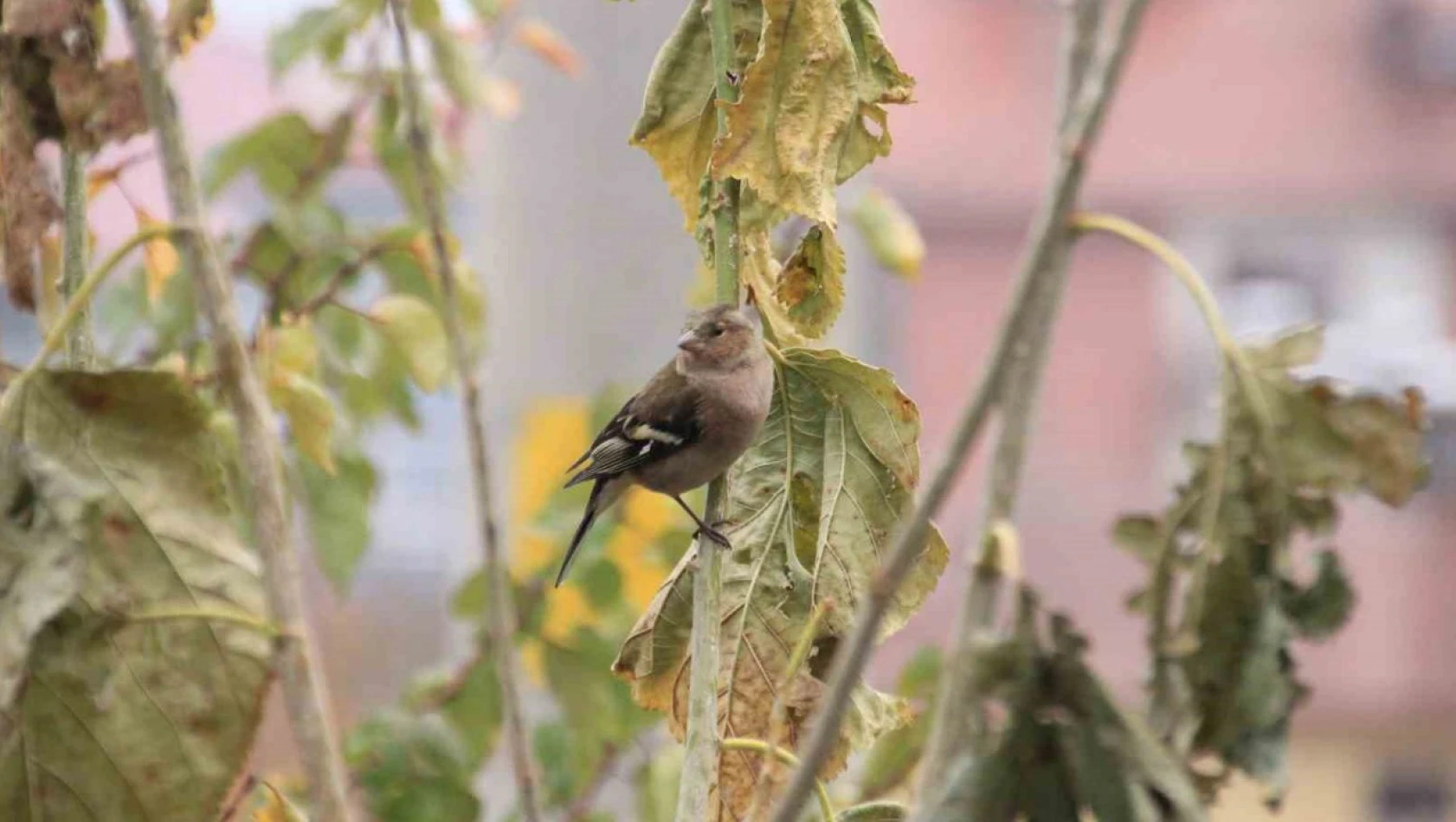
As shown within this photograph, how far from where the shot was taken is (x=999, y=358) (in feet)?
2.36

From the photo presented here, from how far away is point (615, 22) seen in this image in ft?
11.5

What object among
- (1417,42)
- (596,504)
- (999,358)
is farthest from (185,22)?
(1417,42)

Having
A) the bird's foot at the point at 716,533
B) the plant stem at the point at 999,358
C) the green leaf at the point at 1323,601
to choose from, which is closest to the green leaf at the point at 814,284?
the bird's foot at the point at 716,533

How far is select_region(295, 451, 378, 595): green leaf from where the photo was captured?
2.23m

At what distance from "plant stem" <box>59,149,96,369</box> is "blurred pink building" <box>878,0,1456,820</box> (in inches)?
281

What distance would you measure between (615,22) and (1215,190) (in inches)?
218

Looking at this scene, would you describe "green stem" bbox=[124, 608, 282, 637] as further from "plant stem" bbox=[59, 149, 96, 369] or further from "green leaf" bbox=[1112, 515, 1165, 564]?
"green leaf" bbox=[1112, 515, 1165, 564]

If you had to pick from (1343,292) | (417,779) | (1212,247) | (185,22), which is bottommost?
(1343,292)

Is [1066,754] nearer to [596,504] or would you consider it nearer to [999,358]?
[999,358]

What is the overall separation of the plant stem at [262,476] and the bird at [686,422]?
3.21 feet

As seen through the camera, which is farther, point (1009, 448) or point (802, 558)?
point (802, 558)

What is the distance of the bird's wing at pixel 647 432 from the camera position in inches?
85.2

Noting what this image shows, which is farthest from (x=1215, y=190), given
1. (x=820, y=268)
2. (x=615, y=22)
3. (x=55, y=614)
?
(x=55, y=614)

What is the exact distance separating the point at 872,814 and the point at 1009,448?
542mm
